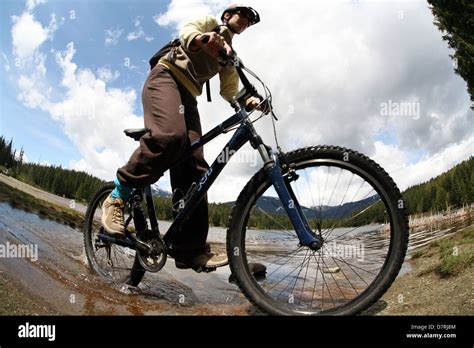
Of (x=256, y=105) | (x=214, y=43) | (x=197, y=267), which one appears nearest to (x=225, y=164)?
(x=256, y=105)

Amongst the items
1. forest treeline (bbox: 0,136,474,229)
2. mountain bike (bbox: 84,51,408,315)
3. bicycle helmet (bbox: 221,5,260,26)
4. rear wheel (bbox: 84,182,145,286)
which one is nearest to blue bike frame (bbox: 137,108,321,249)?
mountain bike (bbox: 84,51,408,315)

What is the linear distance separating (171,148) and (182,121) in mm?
323

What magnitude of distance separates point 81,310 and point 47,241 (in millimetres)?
2989

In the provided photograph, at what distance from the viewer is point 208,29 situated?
3531mm

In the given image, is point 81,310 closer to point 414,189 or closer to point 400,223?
point 400,223

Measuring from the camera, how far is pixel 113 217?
3914mm

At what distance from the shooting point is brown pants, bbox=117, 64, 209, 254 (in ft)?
11.1

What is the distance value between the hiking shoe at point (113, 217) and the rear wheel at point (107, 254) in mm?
291

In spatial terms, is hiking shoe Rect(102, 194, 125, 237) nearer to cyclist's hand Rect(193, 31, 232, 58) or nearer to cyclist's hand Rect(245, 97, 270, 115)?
A: cyclist's hand Rect(245, 97, 270, 115)

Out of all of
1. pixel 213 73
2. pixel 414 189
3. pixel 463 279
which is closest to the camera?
pixel 463 279

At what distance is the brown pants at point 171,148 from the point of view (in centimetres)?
339

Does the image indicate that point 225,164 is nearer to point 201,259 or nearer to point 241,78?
point 241,78
